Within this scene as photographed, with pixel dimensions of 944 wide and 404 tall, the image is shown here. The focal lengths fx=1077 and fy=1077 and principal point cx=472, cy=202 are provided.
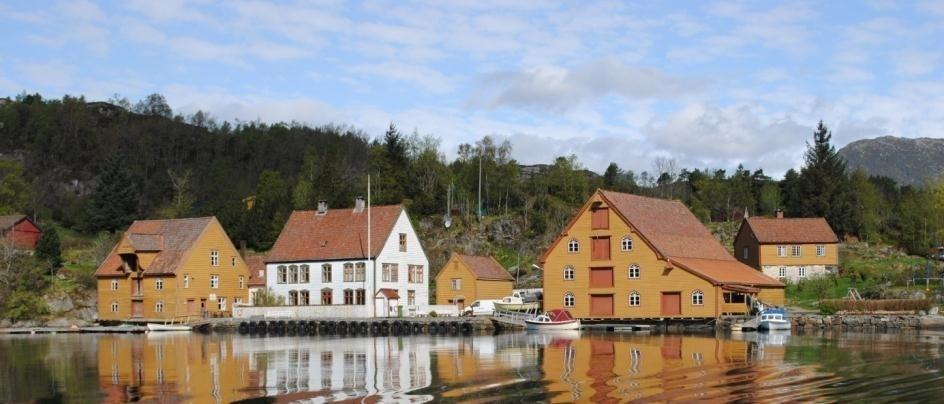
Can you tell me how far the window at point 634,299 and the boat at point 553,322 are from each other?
14.3ft

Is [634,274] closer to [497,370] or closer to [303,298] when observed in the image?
[303,298]

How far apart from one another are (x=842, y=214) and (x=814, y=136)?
11.0 metres

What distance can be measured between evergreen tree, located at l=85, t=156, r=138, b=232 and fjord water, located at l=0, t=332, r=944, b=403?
196 ft

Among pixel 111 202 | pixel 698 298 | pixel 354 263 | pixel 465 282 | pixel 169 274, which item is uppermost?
pixel 111 202

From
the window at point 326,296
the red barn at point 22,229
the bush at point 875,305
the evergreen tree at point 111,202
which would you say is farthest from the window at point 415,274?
the evergreen tree at point 111,202

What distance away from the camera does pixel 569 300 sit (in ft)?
229

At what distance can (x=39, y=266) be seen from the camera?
265ft

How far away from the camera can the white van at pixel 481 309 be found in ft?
233

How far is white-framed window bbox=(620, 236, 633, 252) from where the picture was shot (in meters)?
68.1

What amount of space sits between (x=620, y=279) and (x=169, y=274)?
31798 millimetres

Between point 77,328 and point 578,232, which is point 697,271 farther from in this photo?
point 77,328

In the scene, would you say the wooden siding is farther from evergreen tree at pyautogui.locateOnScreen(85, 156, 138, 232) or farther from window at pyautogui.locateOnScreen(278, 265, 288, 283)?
evergreen tree at pyautogui.locateOnScreen(85, 156, 138, 232)

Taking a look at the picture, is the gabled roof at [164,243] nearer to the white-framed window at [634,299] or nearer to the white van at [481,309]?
the white van at [481,309]

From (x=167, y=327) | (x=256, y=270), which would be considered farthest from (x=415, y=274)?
(x=167, y=327)
